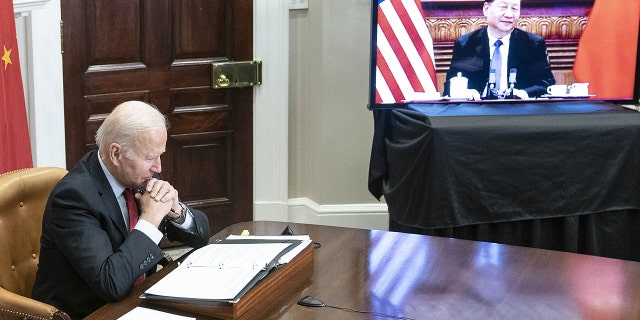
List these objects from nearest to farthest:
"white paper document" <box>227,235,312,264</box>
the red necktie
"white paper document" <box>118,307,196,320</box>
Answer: "white paper document" <box>118,307,196,320</box>
"white paper document" <box>227,235,312,264</box>
the red necktie

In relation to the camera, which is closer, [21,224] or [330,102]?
[21,224]

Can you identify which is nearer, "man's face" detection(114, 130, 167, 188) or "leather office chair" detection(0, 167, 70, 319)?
"man's face" detection(114, 130, 167, 188)

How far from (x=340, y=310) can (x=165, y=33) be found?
2924 mm

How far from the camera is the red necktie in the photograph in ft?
9.55

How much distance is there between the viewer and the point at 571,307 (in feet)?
8.46

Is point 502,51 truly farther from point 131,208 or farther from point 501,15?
point 131,208

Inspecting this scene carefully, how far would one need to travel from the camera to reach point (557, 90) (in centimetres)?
476

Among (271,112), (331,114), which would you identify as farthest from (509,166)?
(271,112)

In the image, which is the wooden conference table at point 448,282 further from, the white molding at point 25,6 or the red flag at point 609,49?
the red flag at point 609,49

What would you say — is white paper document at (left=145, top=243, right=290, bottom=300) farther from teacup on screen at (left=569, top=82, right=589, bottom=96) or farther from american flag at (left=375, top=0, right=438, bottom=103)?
teacup on screen at (left=569, top=82, right=589, bottom=96)

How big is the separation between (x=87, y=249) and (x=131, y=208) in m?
0.30

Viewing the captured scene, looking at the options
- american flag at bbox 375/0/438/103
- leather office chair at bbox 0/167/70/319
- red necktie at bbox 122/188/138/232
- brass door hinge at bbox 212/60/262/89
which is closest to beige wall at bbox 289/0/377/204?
brass door hinge at bbox 212/60/262/89

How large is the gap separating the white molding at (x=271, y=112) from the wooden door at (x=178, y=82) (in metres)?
0.05

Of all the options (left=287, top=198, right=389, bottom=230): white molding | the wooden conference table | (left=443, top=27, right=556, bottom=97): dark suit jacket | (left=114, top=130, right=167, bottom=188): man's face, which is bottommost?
(left=287, top=198, right=389, bottom=230): white molding
